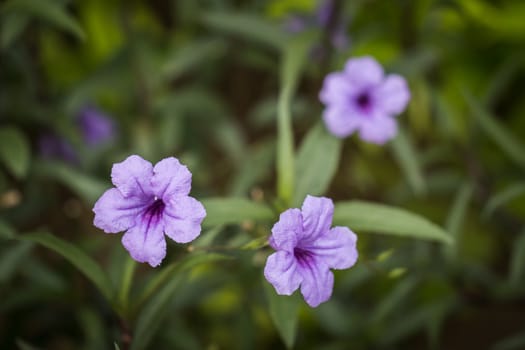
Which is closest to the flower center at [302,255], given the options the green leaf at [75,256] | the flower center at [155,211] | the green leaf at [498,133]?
the flower center at [155,211]

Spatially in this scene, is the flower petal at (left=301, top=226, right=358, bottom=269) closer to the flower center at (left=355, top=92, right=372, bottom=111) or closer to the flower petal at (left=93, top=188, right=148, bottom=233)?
the flower petal at (left=93, top=188, right=148, bottom=233)

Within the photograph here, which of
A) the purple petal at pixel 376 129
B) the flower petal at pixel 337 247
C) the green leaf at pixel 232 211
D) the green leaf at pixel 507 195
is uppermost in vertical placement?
the purple petal at pixel 376 129

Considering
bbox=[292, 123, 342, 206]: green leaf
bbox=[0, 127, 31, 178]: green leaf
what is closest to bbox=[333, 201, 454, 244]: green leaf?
bbox=[292, 123, 342, 206]: green leaf

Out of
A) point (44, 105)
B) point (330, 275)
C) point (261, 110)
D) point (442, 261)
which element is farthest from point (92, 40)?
point (330, 275)

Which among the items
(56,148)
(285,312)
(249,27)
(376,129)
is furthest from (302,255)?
(56,148)

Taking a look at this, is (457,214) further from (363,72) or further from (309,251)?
(309,251)

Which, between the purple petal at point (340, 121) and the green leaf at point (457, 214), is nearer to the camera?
the purple petal at point (340, 121)

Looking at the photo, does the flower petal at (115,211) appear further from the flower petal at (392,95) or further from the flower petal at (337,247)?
the flower petal at (392,95)

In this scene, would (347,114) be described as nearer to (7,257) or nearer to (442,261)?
(442,261)
